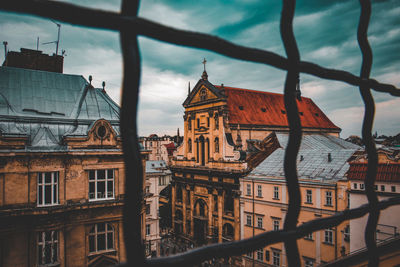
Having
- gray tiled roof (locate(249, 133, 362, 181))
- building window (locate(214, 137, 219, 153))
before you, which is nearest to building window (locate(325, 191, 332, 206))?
gray tiled roof (locate(249, 133, 362, 181))

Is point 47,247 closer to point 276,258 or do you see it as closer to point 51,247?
point 51,247

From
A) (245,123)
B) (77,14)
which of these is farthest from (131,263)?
(245,123)

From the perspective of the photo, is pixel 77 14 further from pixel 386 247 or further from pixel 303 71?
pixel 386 247

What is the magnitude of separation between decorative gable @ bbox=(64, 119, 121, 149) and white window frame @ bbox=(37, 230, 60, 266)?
3.46 meters

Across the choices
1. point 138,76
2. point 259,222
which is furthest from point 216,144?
point 138,76

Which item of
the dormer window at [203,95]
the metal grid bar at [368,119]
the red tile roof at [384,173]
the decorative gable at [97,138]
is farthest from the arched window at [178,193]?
the metal grid bar at [368,119]

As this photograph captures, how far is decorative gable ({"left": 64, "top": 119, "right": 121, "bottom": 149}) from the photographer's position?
12625 mm

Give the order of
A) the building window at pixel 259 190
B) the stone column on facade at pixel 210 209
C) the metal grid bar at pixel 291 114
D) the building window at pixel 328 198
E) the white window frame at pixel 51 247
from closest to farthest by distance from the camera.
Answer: the metal grid bar at pixel 291 114 → the white window frame at pixel 51 247 → the building window at pixel 328 198 → the building window at pixel 259 190 → the stone column on facade at pixel 210 209

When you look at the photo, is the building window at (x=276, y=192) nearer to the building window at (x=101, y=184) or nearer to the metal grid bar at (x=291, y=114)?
the building window at (x=101, y=184)

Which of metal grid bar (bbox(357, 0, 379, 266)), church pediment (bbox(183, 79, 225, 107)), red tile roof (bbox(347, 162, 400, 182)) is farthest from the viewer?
church pediment (bbox(183, 79, 225, 107))

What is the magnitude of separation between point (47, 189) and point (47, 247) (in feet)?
7.05

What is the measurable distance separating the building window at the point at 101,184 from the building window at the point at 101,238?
1168 mm

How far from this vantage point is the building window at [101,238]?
1254cm

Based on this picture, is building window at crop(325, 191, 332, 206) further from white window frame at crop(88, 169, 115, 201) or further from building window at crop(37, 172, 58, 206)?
building window at crop(37, 172, 58, 206)
